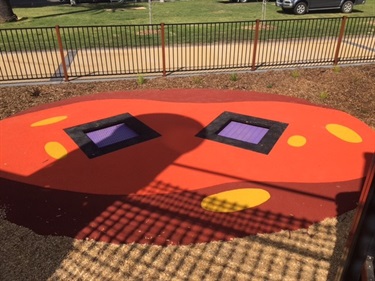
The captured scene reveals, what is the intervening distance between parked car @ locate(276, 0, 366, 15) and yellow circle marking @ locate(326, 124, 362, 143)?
15.7 m

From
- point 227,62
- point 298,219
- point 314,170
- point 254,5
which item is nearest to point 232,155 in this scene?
point 314,170

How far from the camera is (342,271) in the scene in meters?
2.49

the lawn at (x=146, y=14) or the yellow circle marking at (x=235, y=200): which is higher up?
the lawn at (x=146, y=14)

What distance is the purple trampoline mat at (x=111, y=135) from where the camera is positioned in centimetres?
657

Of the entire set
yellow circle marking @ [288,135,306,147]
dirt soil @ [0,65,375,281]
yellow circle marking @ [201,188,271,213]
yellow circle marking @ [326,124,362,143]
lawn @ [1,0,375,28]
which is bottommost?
dirt soil @ [0,65,375,281]

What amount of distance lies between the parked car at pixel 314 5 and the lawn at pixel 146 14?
37 cm

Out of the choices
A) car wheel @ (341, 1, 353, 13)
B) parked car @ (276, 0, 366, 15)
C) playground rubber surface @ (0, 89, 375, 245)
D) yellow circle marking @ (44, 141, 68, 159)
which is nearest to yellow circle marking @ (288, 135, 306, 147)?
playground rubber surface @ (0, 89, 375, 245)

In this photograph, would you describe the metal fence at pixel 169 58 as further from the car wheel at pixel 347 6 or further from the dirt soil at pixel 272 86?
the car wheel at pixel 347 6

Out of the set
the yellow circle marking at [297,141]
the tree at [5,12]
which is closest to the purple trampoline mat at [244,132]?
the yellow circle marking at [297,141]

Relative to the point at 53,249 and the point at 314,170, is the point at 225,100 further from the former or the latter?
the point at 53,249

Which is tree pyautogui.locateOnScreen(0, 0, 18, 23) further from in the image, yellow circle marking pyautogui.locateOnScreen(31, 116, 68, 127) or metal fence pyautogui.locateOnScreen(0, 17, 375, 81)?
yellow circle marking pyautogui.locateOnScreen(31, 116, 68, 127)

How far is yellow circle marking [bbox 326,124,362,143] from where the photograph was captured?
22.0ft

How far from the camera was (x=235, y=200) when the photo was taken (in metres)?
5.03

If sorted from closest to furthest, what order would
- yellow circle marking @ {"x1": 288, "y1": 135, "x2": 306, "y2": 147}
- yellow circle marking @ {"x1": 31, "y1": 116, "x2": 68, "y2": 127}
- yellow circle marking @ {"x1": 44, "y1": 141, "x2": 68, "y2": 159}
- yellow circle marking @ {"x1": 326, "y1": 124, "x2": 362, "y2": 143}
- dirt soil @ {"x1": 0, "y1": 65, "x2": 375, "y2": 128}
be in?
yellow circle marking @ {"x1": 44, "y1": 141, "x2": 68, "y2": 159} → yellow circle marking @ {"x1": 288, "y1": 135, "x2": 306, "y2": 147} → yellow circle marking @ {"x1": 326, "y1": 124, "x2": 362, "y2": 143} → yellow circle marking @ {"x1": 31, "y1": 116, "x2": 68, "y2": 127} → dirt soil @ {"x1": 0, "y1": 65, "x2": 375, "y2": 128}
